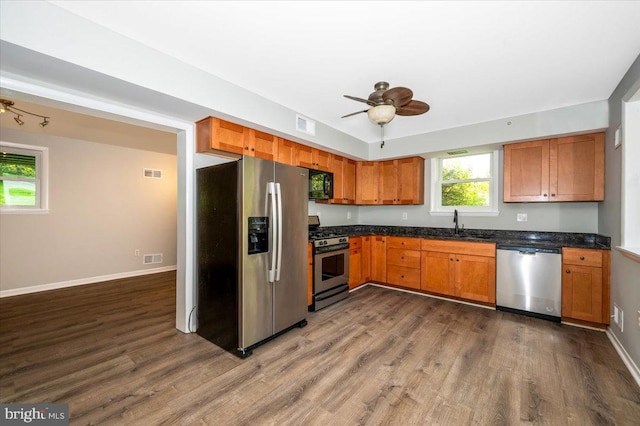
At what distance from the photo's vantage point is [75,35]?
5.63 ft

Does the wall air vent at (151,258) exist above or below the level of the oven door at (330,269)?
below

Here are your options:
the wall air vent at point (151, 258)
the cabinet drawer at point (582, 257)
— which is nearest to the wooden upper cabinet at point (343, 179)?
the cabinet drawer at point (582, 257)

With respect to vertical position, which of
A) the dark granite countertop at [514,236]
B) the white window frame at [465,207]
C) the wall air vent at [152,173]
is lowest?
the dark granite countertop at [514,236]

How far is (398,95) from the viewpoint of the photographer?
222 cm

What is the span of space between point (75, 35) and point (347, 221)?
4.25 meters

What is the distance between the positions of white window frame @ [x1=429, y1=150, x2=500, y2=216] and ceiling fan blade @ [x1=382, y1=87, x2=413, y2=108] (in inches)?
100

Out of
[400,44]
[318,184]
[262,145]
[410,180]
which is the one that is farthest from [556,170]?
[262,145]

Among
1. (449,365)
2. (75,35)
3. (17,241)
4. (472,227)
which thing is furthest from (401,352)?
(17,241)

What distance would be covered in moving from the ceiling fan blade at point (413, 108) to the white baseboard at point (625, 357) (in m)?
2.65

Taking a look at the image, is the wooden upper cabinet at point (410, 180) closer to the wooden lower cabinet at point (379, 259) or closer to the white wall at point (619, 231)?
the wooden lower cabinet at point (379, 259)

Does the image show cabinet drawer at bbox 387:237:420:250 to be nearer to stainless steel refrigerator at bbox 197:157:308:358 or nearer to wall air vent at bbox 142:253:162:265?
stainless steel refrigerator at bbox 197:157:308:358

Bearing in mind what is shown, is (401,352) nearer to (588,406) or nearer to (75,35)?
(588,406)

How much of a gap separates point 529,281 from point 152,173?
6838 millimetres

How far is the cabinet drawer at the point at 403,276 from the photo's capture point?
4.13 metres
